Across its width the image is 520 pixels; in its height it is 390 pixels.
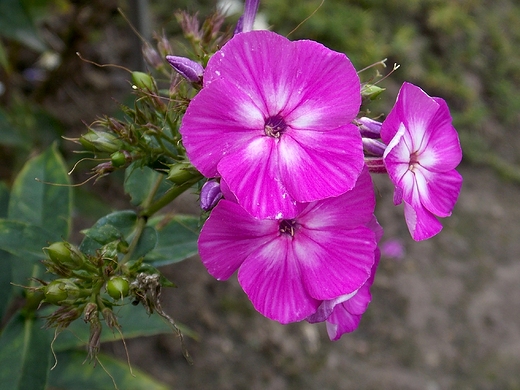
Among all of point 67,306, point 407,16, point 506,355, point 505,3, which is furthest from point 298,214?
point 505,3

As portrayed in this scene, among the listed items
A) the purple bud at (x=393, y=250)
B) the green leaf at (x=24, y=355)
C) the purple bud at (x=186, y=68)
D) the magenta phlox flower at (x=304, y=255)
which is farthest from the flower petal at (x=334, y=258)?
the purple bud at (x=393, y=250)

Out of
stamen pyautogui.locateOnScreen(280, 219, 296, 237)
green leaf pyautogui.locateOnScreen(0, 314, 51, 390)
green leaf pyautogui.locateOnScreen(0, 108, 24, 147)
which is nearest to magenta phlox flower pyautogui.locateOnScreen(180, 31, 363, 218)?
stamen pyautogui.locateOnScreen(280, 219, 296, 237)

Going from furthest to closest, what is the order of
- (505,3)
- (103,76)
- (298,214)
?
(505,3)
(103,76)
(298,214)

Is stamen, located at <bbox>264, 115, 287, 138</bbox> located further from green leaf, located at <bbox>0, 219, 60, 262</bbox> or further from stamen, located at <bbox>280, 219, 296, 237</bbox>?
green leaf, located at <bbox>0, 219, 60, 262</bbox>

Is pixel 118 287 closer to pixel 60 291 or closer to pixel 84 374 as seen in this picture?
pixel 60 291

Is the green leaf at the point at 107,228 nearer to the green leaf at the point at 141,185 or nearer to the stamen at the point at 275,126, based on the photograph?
the green leaf at the point at 141,185

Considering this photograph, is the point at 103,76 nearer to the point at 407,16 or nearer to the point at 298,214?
the point at 298,214
